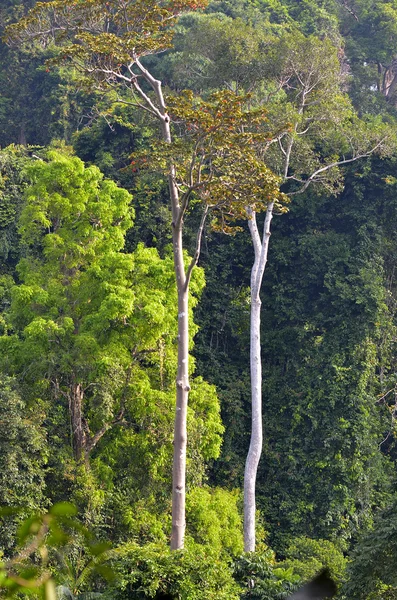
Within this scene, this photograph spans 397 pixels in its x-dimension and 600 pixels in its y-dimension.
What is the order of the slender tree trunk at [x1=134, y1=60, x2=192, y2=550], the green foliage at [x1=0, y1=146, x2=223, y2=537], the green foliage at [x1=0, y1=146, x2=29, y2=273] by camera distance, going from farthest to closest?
the green foliage at [x1=0, y1=146, x2=29, y2=273] → the green foliage at [x1=0, y1=146, x2=223, y2=537] → the slender tree trunk at [x1=134, y1=60, x2=192, y2=550]

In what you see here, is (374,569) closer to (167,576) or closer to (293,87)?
(167,576)

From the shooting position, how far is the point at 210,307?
15000 millimetres

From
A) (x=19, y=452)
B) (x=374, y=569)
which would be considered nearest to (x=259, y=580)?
(x=374, y=569)

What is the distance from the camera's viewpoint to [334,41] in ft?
62.4

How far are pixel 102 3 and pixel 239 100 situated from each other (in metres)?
2.13

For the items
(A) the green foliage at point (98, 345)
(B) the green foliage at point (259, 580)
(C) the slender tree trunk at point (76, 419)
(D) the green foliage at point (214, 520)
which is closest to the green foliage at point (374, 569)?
(B) the green foliage at point (259, 580)

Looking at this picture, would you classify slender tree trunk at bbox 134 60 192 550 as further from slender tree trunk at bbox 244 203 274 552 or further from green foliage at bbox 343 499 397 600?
slender tree trunk at bbox 244 203 274 552

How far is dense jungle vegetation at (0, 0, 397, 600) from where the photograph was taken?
8398 millimetres

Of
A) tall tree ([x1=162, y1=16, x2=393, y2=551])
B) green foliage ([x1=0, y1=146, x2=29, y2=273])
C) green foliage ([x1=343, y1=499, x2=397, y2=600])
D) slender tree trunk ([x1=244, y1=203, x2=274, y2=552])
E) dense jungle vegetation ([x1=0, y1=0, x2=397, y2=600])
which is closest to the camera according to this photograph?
green foliage ([x1=343, y1=499, x2=397, y2=600])

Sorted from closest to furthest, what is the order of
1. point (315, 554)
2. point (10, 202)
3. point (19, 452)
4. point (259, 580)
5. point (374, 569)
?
point (374, 569), point (259, 580), point (19, 452), point (315, 554), point (10, 202)

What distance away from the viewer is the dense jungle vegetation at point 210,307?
27.6 ft

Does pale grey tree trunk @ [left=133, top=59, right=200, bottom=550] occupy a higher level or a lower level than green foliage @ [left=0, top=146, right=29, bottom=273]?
lower

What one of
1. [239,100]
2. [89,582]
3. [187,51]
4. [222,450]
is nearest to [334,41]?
[187,51]

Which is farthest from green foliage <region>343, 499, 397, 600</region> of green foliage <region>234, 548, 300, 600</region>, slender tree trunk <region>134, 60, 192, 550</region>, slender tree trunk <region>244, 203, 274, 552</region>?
slender tree trunk <region>244, 203, 274, 552</region>
